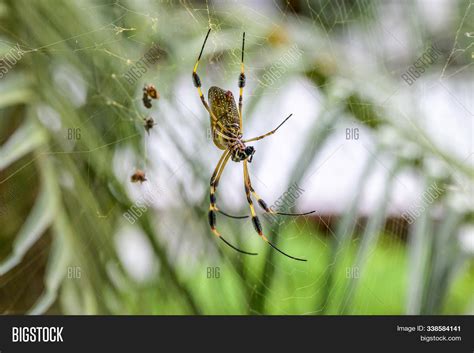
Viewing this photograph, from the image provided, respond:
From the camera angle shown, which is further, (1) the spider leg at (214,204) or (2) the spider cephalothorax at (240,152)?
(2) the spider cephalothorax at (240,152)

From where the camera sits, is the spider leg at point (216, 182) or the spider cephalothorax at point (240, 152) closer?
the spider leg at point (216, 182)

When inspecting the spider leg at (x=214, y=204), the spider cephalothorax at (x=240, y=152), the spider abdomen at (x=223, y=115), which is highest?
the spider abdomen at (x=223, y=115)

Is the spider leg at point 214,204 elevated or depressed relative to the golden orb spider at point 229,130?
depressed

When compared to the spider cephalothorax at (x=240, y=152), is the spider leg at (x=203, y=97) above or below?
above

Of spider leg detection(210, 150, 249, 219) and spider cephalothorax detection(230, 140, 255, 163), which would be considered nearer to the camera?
spider leg detection(210, 150, 249, 219)

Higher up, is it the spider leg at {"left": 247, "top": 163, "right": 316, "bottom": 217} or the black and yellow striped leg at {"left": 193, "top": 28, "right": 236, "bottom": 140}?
the black and yellow striped leg at {"left": 193, "top": 28, "right": 236, "bottom": 140}

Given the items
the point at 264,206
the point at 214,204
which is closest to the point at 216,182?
the point at 214,204

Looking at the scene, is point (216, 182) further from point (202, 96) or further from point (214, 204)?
point (202, 96)

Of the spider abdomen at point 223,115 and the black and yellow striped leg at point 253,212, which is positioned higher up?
the spider abdomen at point 223,115

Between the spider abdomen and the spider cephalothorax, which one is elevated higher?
the spider abdomen

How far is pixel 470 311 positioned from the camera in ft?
2.91

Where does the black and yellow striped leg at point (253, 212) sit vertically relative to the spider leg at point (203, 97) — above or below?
below

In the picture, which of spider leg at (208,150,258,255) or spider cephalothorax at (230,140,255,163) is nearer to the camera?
spider leg at (208,150,258,255)

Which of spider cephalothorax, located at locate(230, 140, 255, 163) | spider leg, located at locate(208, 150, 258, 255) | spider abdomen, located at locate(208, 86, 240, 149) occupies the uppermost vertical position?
spider abdomen, located at locate(208, 86, 240, 149)
